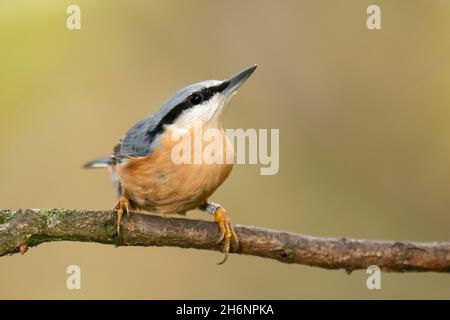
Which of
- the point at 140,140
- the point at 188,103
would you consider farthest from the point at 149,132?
the point at 188,103

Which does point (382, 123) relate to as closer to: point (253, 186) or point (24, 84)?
point (253, 186)

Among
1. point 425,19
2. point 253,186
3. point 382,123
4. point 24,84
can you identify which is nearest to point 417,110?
point 382,123

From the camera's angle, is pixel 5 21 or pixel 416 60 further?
pixel 416 60

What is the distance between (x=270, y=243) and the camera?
334 cm

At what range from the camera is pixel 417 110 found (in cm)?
600

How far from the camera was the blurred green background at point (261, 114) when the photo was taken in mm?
5453

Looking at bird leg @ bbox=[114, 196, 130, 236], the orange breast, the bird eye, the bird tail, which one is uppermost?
the bird eye

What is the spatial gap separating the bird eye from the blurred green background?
7.56ft

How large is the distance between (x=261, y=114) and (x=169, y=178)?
2.60 meters

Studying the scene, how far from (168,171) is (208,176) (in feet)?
0.70

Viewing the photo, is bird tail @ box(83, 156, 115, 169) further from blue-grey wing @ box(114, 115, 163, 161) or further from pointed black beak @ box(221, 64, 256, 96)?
pointed black beak @ box(221, 64, 256, 96)

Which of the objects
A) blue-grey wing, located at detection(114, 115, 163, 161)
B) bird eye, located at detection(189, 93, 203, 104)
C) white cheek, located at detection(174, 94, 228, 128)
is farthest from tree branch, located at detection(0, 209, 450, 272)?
bird eye, located at detection(189, 93, 203, 104)

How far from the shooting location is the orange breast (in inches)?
132

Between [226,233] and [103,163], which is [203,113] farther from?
[103,163]
